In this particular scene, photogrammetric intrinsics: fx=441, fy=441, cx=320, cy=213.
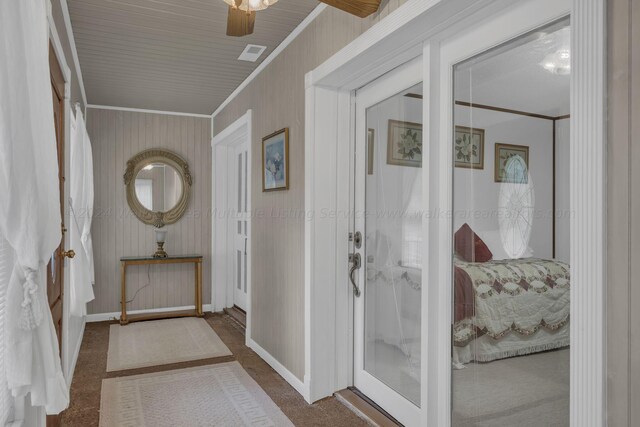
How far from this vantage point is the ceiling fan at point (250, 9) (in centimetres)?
184

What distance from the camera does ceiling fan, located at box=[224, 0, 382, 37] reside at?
6.04 ft

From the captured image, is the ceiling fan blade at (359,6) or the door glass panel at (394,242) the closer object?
the ceiling fan blade at (359,6)

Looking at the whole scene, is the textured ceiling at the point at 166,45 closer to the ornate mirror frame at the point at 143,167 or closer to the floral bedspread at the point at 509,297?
the ornate mirror frame at the point at 143,167

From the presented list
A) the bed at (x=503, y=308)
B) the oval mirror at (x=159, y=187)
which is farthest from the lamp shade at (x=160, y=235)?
the bed at (x=503, y=308)

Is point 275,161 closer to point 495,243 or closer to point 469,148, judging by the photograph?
point 469,148

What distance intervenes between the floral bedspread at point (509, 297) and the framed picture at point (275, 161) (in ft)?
5.51

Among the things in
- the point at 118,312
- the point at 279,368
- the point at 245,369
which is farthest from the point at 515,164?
the point at 118,312

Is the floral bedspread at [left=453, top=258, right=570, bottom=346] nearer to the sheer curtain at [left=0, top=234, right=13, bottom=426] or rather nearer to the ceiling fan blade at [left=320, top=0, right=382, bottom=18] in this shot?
the ceiling fan blade at [left=320, top=0, right=382, bottom=18]

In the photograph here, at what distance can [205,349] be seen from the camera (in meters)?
3.98

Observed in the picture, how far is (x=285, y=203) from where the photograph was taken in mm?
3330

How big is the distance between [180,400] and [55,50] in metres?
2.22

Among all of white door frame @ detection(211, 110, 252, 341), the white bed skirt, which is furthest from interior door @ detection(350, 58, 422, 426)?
white door frame @ detection(211, 110, 252, 341)
